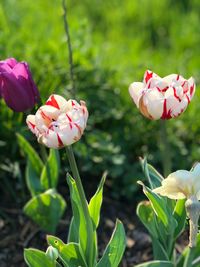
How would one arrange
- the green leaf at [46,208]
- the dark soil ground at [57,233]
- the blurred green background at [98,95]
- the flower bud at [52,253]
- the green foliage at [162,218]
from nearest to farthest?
the flower bud at [52,253], the green foliage at [162,218], the green leaf at [46,208], the dark soil ground at [57,233], the blurred green background at [98,95]

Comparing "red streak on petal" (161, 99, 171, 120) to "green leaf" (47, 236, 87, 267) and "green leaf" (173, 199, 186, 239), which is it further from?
"green leaf" (47, 236, 87, 267)

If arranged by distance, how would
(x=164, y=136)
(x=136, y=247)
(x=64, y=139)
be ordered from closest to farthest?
(x=64, y=139) → (x=164, y=136) → (x=136, y=247)

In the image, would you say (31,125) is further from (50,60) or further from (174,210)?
(50,60)

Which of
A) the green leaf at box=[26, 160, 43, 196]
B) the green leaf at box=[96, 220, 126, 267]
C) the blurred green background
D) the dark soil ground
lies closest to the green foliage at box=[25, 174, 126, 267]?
the green leaf at box=[96, 220, 126, 267]

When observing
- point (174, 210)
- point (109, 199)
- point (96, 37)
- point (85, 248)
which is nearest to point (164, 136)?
point (174, 210)

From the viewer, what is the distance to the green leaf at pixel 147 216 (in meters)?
1.68

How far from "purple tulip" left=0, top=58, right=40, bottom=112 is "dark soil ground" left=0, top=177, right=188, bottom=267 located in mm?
615

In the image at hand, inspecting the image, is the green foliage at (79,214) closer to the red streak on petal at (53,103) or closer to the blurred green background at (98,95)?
the red streak on petal at (53,103)

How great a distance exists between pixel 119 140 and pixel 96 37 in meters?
0.95

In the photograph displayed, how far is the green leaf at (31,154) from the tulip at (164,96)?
22.4 inches

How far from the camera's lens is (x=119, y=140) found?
245cm

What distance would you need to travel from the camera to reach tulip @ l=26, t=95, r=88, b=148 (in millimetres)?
1338

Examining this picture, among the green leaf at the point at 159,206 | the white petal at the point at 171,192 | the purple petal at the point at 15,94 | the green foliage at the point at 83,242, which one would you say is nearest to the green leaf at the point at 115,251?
the green foliage at the point at 83,242

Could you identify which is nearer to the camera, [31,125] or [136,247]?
[31,125]
